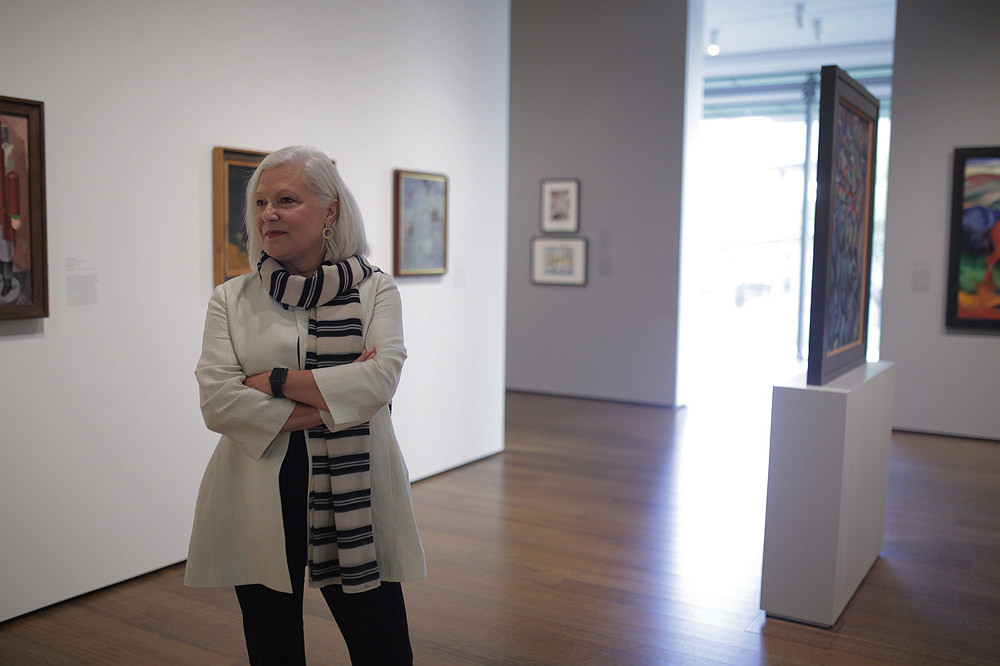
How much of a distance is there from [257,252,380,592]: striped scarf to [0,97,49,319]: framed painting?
1765 mm

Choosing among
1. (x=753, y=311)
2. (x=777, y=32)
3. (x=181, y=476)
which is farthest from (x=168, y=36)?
(x=753, y=311)

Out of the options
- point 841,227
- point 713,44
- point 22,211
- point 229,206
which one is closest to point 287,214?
point 22,211

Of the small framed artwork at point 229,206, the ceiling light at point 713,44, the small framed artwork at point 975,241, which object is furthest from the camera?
the ceiling light at point 713,44

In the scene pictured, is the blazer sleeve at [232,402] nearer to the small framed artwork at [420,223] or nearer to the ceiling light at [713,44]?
the small framed artwork at [420,223]

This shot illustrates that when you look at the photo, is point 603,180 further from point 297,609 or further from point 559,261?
point 297,609

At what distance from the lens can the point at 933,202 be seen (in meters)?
7.36

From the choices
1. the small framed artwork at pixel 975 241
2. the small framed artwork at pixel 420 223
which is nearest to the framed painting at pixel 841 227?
the small framed artwork at pixel 420 223

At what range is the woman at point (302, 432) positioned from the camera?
2037 millimetres

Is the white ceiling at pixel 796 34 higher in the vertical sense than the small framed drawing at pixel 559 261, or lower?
higher

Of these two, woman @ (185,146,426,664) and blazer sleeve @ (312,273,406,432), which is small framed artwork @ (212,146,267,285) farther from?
blazer sleeve @ (312,273,406,432)

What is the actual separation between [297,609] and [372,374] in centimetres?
64

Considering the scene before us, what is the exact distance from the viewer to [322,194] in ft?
6.93

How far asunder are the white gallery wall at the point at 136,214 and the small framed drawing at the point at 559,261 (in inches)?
154

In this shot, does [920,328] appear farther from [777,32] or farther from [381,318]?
[381,318]
